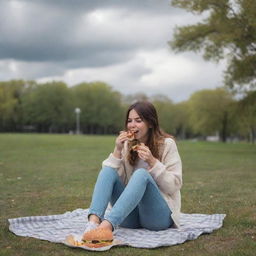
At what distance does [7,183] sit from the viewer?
10898 millimetres

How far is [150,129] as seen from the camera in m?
5.43

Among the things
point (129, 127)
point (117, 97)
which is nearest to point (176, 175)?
point (129, 127)

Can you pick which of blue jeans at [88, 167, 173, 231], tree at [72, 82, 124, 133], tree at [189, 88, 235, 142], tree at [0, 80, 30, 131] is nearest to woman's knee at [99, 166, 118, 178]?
blue jeans at [88, 167, 173, 231]

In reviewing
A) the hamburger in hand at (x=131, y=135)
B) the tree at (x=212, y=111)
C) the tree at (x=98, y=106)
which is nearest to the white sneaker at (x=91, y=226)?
the hamburger in hand at (x=131, y=135)

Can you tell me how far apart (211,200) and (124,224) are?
10.2 feet

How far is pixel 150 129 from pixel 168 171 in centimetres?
53

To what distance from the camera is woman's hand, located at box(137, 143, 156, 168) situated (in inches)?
200

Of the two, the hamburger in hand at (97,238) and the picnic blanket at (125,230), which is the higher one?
the hamburger in hand at (97,238)

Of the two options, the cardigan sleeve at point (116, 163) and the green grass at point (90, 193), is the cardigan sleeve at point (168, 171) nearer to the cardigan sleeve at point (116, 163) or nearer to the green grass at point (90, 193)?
the cardigan sleeve at point (116, 163)

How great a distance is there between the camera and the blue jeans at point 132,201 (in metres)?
4.92

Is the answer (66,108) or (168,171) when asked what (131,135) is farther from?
(66,108)

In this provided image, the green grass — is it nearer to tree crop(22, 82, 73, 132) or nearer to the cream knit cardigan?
the cream knit cardigan

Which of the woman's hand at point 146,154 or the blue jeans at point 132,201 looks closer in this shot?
the blue jeans at point 132,201

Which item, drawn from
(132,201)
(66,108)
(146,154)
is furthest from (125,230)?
(66,108)
